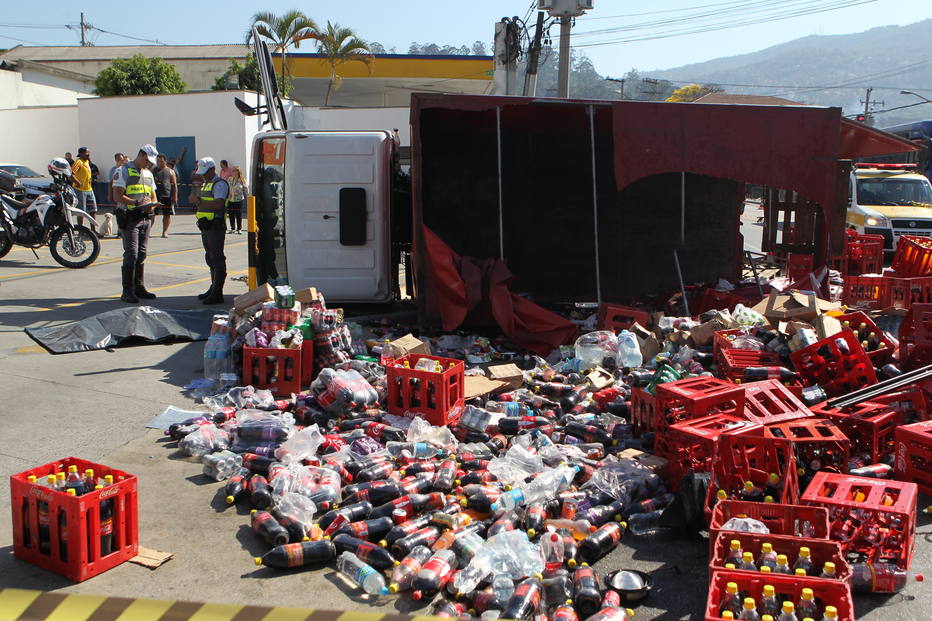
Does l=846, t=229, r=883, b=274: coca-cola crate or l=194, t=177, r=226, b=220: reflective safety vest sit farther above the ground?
l=194, t=177, r=226, b=220: reflective safety vest

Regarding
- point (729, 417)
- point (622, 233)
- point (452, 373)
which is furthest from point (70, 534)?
point (622, 233)

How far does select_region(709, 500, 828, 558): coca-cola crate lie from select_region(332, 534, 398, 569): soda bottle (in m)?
1.70

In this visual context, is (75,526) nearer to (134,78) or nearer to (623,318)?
(623,318)

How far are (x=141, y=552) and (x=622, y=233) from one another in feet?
29.6

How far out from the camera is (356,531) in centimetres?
457

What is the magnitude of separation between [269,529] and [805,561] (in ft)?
9.28

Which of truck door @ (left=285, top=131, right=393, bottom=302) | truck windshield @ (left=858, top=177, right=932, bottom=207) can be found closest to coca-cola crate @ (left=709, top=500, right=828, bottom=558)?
truck door @ (left=285, top=131, right=393, bottom=302)

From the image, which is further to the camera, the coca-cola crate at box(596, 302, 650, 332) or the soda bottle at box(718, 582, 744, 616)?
the coca-cola crate at box(596, 302, 650, 332)

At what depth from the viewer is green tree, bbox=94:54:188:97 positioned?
3934 cm

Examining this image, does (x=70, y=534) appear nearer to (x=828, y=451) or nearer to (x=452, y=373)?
(x=452, y=373)

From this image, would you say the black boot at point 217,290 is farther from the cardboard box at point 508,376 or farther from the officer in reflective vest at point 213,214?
the cardboard box at point 508,376

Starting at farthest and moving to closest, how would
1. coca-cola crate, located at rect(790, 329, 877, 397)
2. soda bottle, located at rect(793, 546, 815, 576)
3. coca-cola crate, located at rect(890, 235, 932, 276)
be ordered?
coca-cola crate, located at rect(890, 235, 932, 276)
coca-cola crate, located at rect(790, 329, 877, 397)
soda bottle, located at rect(793, 546, 815, 576)

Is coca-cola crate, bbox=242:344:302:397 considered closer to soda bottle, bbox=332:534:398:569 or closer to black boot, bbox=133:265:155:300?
soda bottle, bbox=332:534:398:569

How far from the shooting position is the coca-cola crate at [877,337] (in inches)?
285
